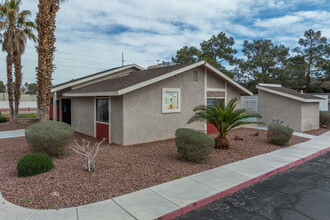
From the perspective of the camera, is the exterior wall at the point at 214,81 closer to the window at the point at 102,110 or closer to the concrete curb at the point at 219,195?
the window at the point at 102,110

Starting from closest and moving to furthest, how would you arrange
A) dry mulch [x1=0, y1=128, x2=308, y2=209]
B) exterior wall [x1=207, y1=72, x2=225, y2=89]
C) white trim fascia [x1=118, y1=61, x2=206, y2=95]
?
dry mulch [x1=0, y1=128, x2=308, y2=209] < white trim fascia [x1=118, y1=61, x2=206, y2=95] < exterior wall [x1=207, y1=72, x2=225, y2=89]

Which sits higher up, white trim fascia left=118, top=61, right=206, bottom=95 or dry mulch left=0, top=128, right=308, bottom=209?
white trim fascia left=118, top=61, right=206, bottom=95

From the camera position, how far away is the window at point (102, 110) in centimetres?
1067

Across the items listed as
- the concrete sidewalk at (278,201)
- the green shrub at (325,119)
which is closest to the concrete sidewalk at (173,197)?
the concrete sidewalk at (278,201)

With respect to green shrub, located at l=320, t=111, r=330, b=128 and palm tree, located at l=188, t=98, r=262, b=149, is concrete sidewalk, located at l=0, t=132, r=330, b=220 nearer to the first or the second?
palm tree, located at l=188, t=98, r=262, b=149

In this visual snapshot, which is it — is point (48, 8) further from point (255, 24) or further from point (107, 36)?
point (255, 24)

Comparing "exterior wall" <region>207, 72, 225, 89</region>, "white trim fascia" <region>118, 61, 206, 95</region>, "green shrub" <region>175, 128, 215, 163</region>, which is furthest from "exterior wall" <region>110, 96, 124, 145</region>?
"exterior wall" <region>207, 72, 225, 89</region>

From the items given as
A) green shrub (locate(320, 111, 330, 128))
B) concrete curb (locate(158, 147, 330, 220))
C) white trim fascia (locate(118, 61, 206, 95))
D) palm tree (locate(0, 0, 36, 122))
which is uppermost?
palm tree (locate(0, 0, 36, 122))

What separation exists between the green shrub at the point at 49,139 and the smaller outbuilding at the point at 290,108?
537 inches

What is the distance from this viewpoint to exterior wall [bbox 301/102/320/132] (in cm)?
1467

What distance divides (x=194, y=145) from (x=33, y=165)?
447 centimetres

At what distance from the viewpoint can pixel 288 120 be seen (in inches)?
596

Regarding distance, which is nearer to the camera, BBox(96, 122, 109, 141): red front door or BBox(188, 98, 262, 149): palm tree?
BBox(188, 98, 262, 149): palm tree

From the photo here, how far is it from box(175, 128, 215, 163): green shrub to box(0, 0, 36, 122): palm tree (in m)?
14.8
